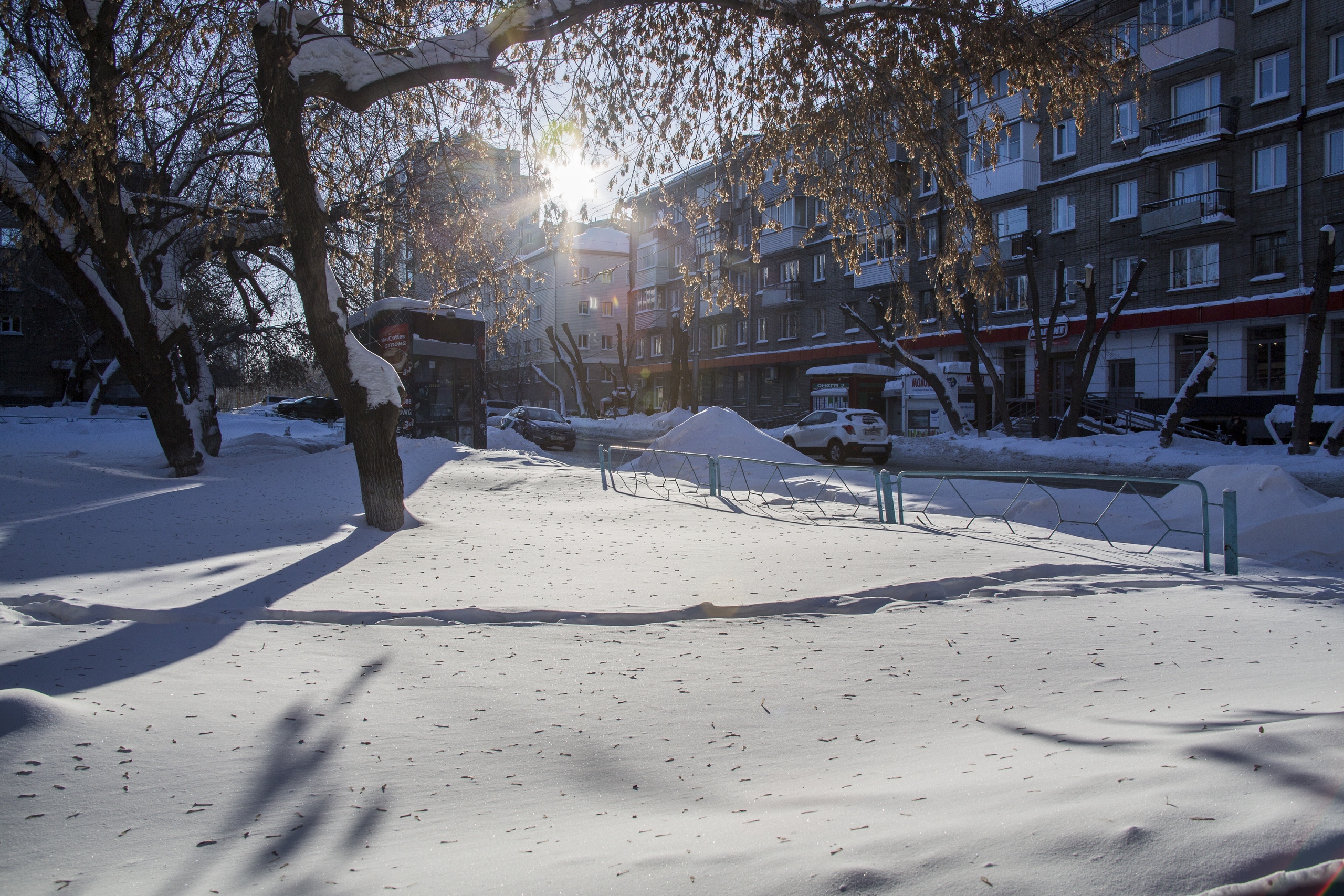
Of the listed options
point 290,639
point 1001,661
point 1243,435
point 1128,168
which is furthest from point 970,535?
point 1128,168

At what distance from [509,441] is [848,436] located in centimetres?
958

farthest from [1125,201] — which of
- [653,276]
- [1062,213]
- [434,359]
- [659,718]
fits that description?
[659,718]

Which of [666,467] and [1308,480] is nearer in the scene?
[1308,480]

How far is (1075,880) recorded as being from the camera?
206 cm

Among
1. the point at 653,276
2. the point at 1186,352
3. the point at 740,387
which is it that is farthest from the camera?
the point at 653,276

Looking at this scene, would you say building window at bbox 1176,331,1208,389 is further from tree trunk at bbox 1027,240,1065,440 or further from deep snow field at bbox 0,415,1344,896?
deep snow field at bbox 0,415,1344,896

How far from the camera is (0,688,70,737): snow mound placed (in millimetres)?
3211

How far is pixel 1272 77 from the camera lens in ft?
79.4

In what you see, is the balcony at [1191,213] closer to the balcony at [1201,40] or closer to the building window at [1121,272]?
the building window at [1121,272]

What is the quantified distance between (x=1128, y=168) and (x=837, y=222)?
24.1 m

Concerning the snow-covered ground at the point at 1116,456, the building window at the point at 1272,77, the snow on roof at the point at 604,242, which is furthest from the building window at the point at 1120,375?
the snow on roof at the point at 604,242

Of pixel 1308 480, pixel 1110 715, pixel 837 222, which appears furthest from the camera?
pixel 1308 480

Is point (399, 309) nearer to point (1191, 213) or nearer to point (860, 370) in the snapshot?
point (860, 370)

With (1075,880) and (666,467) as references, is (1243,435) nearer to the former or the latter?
(666,467)
